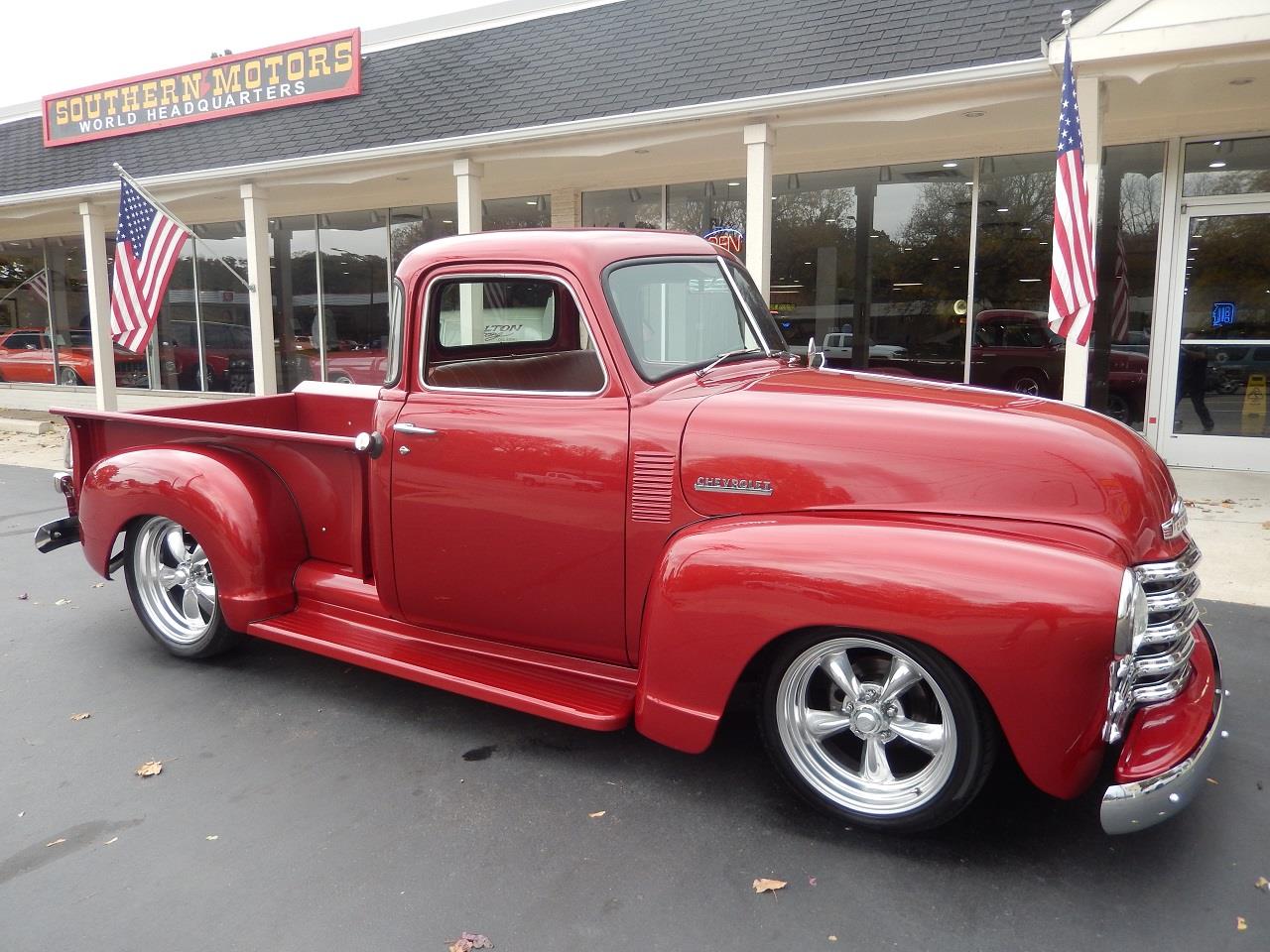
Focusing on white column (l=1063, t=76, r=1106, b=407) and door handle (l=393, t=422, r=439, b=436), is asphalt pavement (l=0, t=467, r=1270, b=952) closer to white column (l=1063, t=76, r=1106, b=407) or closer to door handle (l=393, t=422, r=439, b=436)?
door handle (l=393, t=422, r=439, b=436)

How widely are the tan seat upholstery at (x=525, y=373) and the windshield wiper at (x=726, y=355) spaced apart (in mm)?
456

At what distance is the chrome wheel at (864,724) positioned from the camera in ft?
9.09

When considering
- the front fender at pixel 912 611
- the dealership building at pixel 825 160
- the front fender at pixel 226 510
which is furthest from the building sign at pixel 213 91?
the front fender at pixel 912 611

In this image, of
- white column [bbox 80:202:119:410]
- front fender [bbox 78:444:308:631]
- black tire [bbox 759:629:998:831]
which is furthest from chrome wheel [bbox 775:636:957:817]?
white column [bbox 80:202:119:410]

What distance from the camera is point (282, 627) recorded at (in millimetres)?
3902

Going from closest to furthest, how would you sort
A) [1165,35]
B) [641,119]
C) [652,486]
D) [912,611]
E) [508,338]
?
[912,611] → [652,486] → [508,338] → [1165,35] → [641,119]

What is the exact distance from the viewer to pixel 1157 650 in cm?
262

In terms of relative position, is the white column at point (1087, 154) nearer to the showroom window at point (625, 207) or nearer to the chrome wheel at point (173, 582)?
the showroom window at point (625, 207)

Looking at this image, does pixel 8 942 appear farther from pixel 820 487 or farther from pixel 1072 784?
pixel 1072 784

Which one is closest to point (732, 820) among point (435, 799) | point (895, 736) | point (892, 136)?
point (895, 736)

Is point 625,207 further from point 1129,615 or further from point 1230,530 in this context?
point 1129,615

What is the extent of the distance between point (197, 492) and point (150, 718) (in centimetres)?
99

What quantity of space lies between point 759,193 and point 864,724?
20.6ft

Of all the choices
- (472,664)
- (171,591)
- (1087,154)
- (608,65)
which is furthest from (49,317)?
(1087,154)
